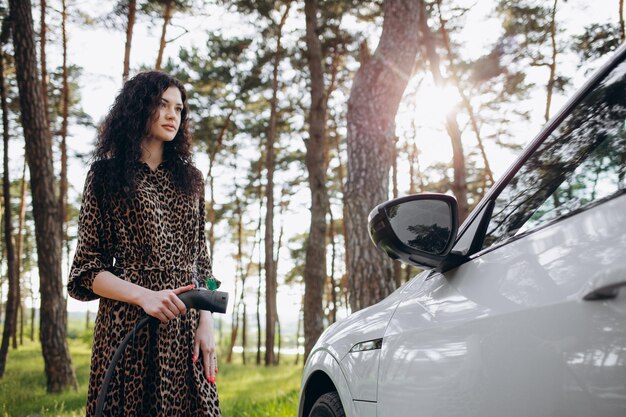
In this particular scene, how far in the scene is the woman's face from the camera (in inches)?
108

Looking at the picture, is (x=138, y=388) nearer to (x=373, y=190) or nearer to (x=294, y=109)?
(x=373, y=190)

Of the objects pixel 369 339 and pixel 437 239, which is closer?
pixel 437 239

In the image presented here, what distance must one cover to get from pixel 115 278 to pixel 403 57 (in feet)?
18.2

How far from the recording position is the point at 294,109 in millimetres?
21250

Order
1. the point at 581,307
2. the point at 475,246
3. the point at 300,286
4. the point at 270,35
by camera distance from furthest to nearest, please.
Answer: the point at 300,286, the point at 270,35, the point at 475,246, the point at 581,307

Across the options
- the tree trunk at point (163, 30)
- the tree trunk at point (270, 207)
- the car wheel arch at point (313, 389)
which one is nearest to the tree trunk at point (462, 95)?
the tree trunk at point (270, 207)

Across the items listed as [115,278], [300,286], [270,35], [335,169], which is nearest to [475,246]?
[115,278]

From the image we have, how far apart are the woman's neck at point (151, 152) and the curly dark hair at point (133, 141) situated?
38mm

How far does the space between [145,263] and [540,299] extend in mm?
1792

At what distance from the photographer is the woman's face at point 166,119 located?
2744 millimetres

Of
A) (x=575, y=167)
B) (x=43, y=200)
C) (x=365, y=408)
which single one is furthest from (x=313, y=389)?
(x=43, y=200)

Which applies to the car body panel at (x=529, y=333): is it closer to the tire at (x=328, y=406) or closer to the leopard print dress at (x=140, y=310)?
the tire at (x=328, y=406)

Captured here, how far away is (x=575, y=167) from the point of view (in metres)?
1.41

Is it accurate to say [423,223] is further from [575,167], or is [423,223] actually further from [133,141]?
[133,141]
